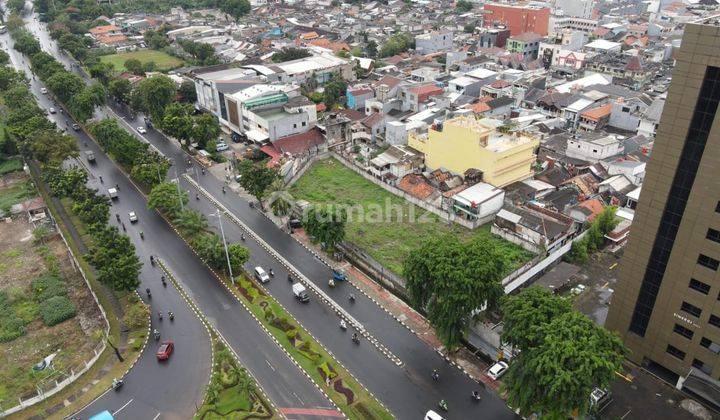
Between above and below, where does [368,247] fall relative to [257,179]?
below

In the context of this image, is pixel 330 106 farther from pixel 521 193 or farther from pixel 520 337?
pixel 520 337

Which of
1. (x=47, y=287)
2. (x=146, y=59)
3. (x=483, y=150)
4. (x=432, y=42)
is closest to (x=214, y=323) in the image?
(x=47, y=287)

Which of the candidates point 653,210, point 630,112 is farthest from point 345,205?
point 630,112

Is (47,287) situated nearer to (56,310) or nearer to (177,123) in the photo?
(56,310)

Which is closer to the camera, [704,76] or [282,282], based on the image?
[704,76]

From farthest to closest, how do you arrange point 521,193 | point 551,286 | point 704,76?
point 521,193 → point 551,286 → point 704,76

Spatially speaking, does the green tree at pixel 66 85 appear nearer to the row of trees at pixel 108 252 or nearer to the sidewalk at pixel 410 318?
the row of trees at pixel 108 252
